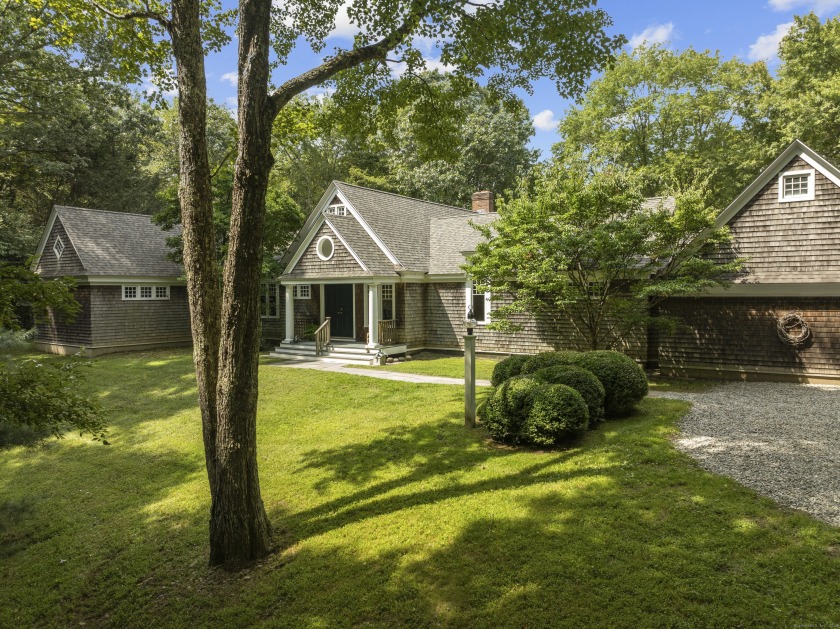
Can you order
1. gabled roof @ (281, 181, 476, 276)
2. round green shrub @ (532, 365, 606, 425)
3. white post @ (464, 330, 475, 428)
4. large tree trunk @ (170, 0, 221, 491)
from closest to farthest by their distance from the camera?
large tree trunk @ (170, 0, 221, 491) < round green shrub @ (532, 365, 606, 425) < white post @ (464, 330, 475, 428) < gabled roof @ (281, 181, 476, 276)

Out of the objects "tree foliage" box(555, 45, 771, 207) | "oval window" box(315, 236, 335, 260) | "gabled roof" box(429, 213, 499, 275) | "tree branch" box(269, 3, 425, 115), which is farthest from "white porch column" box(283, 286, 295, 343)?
"tree foliage" box(555, 45, 771, 207)

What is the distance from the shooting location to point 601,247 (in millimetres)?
12180

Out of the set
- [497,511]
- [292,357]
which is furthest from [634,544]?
[292,357]

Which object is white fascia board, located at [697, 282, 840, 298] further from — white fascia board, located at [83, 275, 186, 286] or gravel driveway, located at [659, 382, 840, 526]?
white fascia board, located at [83, 275, 186, 286]

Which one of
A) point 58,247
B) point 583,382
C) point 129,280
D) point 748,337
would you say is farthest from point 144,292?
point 748,337

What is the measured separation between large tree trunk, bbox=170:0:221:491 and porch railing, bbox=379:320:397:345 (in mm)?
12038

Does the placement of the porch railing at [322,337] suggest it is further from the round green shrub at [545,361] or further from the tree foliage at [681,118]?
the tree foliage at [681,118]

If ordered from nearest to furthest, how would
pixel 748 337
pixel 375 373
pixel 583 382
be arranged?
1. pixel 583 382
2. pixel 748 337
3. pixel 375 373

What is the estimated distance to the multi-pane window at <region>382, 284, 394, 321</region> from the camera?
1888 cm

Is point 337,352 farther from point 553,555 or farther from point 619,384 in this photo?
point 553,555

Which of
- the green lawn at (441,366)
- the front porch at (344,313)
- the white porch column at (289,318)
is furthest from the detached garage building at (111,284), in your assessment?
the green lawn at (441,366)

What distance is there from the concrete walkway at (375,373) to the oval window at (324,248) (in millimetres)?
4072

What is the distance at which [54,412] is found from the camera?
513 cm

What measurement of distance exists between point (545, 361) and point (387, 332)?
29.6 feet
